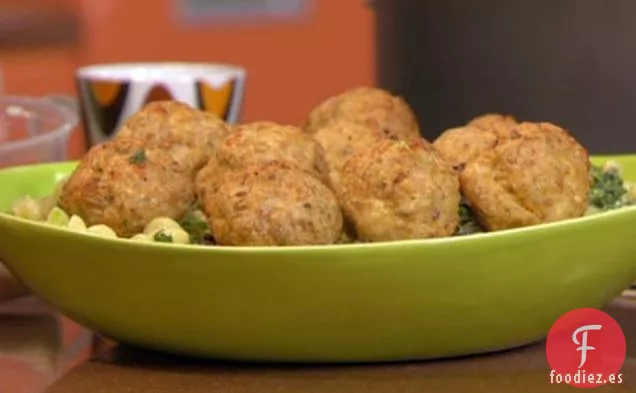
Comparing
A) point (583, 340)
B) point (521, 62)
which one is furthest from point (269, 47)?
point (583, 340)

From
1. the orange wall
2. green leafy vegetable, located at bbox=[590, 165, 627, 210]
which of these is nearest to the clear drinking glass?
green leafy vegetable, located at bbox=[590, 165, 627, 210]

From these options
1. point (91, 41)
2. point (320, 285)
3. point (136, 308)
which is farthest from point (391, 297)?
point (91, 41)

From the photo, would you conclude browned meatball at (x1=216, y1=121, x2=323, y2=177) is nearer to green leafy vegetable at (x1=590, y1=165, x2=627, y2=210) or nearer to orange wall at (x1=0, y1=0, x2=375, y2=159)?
green leafy vegetable at (x1=590, y1=165, x2=627, y2=210)

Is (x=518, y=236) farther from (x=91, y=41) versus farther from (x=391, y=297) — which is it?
(x=91, y=41)

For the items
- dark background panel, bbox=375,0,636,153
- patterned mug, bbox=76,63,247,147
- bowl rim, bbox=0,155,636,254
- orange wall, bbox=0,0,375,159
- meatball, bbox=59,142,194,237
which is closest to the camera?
bowl rim, bbox=0,155,636,254

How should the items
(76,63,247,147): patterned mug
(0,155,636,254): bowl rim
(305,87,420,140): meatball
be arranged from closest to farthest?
1. (0,155,636,254): bowl rim
2. (305,87,420,140): meatball
3. (76,63,247,147): patterned mug

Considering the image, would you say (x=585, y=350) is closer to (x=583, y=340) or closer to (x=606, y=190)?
(x=583, y=340)

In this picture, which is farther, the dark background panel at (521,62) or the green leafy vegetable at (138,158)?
the dark background panel at (521,62)

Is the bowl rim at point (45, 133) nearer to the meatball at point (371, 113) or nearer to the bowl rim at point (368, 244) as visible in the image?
the meatball at point (371, 113)

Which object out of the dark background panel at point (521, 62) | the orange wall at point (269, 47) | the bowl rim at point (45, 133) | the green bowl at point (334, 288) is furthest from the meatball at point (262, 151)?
the orange wall at point (269, 47)
